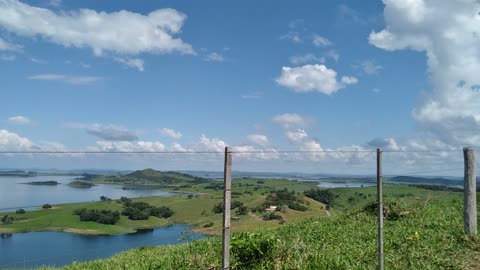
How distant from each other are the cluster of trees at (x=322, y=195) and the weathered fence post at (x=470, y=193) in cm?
3652

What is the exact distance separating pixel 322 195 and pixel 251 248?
46100 mm

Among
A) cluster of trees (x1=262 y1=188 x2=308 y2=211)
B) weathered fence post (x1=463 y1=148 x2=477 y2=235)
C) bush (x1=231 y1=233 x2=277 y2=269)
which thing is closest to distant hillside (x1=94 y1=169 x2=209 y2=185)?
bush (x1=231 y1=233 x2=277 y2=269)

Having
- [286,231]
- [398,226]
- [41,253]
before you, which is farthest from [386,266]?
[41,253]

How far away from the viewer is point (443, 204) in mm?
14211

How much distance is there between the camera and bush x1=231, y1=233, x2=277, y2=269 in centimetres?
677

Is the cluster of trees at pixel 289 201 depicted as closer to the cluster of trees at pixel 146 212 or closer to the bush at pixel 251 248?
the cluster of trees at pixel 146 212

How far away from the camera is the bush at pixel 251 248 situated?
22.2 ft

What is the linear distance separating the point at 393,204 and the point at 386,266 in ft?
19.0

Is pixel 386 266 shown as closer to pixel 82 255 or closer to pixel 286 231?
pixel 286 231

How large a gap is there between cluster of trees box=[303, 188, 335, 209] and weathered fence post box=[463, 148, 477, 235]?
3652 centimetres

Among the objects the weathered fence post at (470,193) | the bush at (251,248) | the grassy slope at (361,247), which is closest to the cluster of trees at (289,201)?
the grassy slope at (361,247)

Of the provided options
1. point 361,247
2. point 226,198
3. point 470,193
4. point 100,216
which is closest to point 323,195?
point 100,216

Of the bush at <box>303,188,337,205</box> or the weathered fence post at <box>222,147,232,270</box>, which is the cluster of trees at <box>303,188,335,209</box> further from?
the weathered fence post at <box>222,147,232,270</box>

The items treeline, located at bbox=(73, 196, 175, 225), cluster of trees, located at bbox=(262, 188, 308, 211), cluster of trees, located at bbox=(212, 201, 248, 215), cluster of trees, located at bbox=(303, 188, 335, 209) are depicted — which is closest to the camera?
cluster of trees, located at bbox=(212, 201, 248, 215)
